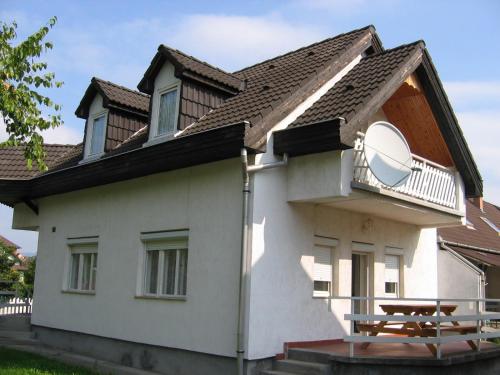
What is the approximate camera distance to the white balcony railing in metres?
10.3

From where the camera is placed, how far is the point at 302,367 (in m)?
9.64

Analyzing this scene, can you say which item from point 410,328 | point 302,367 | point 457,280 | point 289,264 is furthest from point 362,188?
point 457,280

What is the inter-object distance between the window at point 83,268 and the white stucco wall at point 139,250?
0.28 meters

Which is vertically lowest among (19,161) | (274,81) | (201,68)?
(19,161)

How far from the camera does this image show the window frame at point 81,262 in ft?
46.1

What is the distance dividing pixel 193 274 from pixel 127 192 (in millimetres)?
3087

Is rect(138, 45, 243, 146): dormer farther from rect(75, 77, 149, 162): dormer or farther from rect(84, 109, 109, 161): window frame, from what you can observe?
rect(84, 109, 109, 161): window frame

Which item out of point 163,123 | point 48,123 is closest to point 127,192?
point 163,123

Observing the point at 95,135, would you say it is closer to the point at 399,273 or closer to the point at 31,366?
the point at 31,366

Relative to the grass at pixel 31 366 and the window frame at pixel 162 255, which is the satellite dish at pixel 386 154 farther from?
the grass at pixel 31 366

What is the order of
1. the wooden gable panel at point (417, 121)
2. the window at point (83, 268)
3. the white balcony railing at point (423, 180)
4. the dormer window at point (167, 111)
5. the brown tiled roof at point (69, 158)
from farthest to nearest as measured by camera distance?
1. the brown tiled roof at point (69, 158)
2. the window at point (83, 268)
3. the wooden gable panel at point (417, 121)
4. the dormer window at point (167, 111)
5. the white balcony railing at point (423, 180)

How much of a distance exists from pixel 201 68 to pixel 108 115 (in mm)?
3317

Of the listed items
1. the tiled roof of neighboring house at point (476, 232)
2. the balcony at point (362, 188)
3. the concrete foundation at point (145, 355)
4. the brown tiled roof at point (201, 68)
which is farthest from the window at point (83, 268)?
the tiled roof of neighboring house at point (476, 232)

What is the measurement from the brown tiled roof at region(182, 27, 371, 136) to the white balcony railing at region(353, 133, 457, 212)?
1861mm
